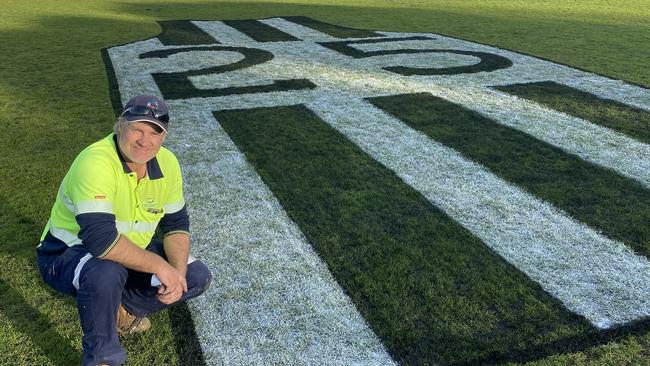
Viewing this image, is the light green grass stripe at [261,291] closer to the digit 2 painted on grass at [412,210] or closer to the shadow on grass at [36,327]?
the digit 2 painted on grass at [412,210]

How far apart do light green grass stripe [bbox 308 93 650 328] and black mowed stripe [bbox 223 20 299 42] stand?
21.1ft

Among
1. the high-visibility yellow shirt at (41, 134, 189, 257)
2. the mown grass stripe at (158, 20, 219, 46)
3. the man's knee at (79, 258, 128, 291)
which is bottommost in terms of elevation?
the mown grass stripe at (158, 20, 219, 46)

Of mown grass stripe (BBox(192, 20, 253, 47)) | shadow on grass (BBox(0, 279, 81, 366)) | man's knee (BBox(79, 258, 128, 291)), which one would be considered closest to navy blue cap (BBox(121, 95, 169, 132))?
man's knee (BBox(79, 258, 128, 291))

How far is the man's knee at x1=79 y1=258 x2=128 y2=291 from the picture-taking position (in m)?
2.28

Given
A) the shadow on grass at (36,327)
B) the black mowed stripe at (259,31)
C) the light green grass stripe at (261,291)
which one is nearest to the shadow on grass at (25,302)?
the shadow on grass at (36,327)

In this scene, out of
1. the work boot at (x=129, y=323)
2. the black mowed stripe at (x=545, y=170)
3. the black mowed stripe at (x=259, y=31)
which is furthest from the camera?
the black mowed stripe at (x=259, y=31)

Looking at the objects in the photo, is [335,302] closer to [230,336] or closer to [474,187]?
[230,336]

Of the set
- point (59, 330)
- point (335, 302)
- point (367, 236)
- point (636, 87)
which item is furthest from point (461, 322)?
point (636, 87)

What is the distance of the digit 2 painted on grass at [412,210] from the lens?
285cm

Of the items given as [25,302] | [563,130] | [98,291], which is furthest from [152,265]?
[563,130]

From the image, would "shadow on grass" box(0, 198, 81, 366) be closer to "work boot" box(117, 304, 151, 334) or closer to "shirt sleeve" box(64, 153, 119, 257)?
"work boot" box(117, 304, 151, 334)

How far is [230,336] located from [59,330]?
0.83m

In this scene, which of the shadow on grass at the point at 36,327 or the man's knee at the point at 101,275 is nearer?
the man's knee at the point at 101,275

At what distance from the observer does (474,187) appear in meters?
4.48
